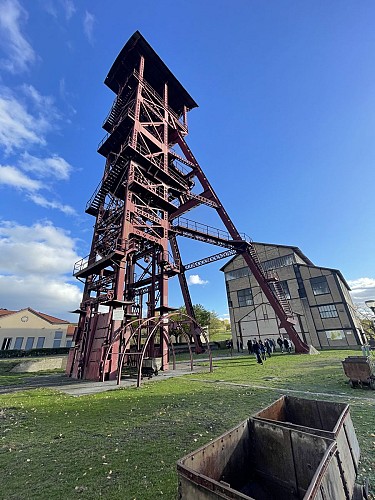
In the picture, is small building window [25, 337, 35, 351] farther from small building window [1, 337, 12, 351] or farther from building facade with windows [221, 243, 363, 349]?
building facade with windows [221, 243, 363, 349]

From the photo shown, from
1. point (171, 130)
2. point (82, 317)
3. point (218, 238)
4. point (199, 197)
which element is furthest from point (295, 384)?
point (171, 130)

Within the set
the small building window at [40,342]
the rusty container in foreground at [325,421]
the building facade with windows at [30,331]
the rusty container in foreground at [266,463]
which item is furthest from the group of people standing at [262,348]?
the small building window at [40,342]

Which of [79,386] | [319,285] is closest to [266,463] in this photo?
[79,386]

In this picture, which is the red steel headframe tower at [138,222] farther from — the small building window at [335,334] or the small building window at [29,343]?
the small building window at [29,343]

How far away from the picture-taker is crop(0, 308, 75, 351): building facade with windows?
3753cm

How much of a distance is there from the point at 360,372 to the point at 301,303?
2311 cm

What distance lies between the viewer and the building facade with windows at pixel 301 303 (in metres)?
26.0

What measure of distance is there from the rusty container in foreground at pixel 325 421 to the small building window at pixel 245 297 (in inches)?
1151

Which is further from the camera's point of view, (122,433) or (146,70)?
(146,70)

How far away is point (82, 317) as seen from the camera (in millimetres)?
14328

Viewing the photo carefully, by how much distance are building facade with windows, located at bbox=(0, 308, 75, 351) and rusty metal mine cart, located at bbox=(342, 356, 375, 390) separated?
45559 millimetres

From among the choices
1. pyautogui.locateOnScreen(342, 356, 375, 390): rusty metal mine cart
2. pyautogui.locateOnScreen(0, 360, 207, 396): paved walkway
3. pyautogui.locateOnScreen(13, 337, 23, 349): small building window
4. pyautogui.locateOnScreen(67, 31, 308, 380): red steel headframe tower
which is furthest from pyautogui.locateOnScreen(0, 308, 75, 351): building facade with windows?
pyautogui.locateOnScreen(342, 356, 375, 390): rusty metal mine cart

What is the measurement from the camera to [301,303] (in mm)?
28281

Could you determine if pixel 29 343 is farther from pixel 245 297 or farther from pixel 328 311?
pixel 328 311
